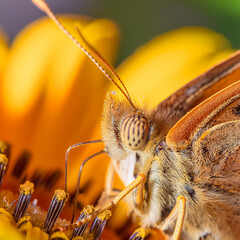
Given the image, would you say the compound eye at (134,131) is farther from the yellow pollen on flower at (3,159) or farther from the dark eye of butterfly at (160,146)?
the yellow pollen on flower at (3,159)

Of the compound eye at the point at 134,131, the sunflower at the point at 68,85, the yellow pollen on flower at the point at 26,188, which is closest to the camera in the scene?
the compound eye at the point at 134,131

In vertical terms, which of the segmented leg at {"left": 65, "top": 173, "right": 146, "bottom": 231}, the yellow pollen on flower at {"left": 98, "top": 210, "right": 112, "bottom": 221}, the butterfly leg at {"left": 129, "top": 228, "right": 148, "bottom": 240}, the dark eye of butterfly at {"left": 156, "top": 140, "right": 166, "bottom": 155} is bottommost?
the butterfly leg at {"left": 129, "top": 228, "right": 148, "bottom": 240}

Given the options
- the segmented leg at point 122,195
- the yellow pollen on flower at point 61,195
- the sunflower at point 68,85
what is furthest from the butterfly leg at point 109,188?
the segmented leg at point 122,195

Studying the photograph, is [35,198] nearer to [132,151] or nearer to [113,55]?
[132,151]

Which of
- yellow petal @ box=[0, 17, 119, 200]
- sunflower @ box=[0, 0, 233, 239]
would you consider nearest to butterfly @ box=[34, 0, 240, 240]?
sunflower @ box=[0, 0, 233, 239]

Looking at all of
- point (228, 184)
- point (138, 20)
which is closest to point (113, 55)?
point (138, 20)

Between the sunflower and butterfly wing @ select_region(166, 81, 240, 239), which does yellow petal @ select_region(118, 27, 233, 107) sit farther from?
butterfly wing @ select_region(166, 81, 240, 239)
